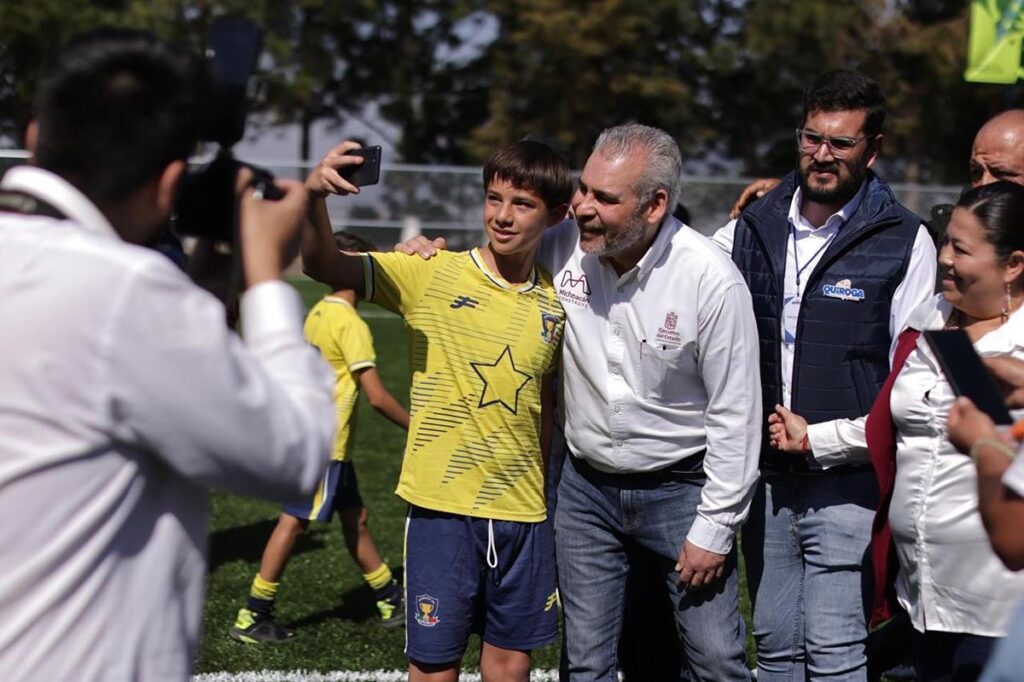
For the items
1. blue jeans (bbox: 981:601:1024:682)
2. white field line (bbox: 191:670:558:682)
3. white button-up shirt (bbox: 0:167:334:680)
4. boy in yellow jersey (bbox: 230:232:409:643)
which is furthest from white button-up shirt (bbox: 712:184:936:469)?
white button-up shirt (bbox: 0:167:334:680)

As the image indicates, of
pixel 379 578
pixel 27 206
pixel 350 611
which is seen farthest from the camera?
pixel 350 611

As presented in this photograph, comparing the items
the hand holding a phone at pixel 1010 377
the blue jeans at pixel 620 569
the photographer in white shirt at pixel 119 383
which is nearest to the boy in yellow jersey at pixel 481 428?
the blue jeans at pixel 620 569

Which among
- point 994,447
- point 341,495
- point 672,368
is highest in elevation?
point 994,447

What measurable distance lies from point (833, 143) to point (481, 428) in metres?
1.52

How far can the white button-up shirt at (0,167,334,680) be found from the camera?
1.83 m

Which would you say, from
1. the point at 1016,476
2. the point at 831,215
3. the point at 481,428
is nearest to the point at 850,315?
the point at 831,215

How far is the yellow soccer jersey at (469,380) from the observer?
405cm

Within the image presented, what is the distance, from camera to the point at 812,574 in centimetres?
423

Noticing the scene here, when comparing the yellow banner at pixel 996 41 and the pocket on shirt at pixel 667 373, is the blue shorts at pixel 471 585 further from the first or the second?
the yellow banner at pixel 996 41

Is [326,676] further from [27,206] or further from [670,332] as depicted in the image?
[27,206]

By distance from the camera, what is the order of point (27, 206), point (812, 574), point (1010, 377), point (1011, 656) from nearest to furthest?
point (27, 206) < point (1011, 656) < point (1010, 377) < point (812, 574)

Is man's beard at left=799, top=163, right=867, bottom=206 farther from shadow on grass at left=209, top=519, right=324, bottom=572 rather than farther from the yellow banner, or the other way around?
the yellow banner

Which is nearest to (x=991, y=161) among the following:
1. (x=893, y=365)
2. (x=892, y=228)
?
(x=892, y=228)

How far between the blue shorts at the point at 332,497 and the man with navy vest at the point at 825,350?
8.08 feet
